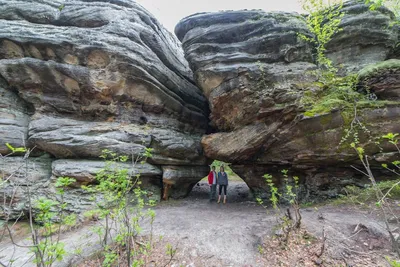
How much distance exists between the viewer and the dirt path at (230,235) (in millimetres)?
5293

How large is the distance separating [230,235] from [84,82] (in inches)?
392

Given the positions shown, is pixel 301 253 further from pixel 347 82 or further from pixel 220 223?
pixel 347 82

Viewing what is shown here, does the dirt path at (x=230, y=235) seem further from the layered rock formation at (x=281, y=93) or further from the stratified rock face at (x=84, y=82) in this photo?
the stratified rock face at (x=84, y=82)

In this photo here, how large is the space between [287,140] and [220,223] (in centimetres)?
500

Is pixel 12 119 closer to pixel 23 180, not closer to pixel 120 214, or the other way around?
pixel 23 180

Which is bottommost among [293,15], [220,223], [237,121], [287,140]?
[220,223]

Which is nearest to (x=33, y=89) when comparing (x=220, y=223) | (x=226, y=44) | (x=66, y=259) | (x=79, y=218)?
(x=79, y=218)

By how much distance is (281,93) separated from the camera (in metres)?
9.27

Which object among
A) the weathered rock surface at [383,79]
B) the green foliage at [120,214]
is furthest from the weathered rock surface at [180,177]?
the weathered rock surface at [383,79]

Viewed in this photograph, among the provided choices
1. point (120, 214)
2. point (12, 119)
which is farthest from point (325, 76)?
point (12, 119)

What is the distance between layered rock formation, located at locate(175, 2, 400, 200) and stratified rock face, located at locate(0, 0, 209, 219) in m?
2.75

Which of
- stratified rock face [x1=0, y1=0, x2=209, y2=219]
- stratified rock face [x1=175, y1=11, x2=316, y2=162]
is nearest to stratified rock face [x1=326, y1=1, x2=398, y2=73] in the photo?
stratified rock face [x1=175, y1=11, x2=316, y2=162]

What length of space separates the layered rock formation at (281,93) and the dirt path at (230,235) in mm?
2454

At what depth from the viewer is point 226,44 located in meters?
10.9
